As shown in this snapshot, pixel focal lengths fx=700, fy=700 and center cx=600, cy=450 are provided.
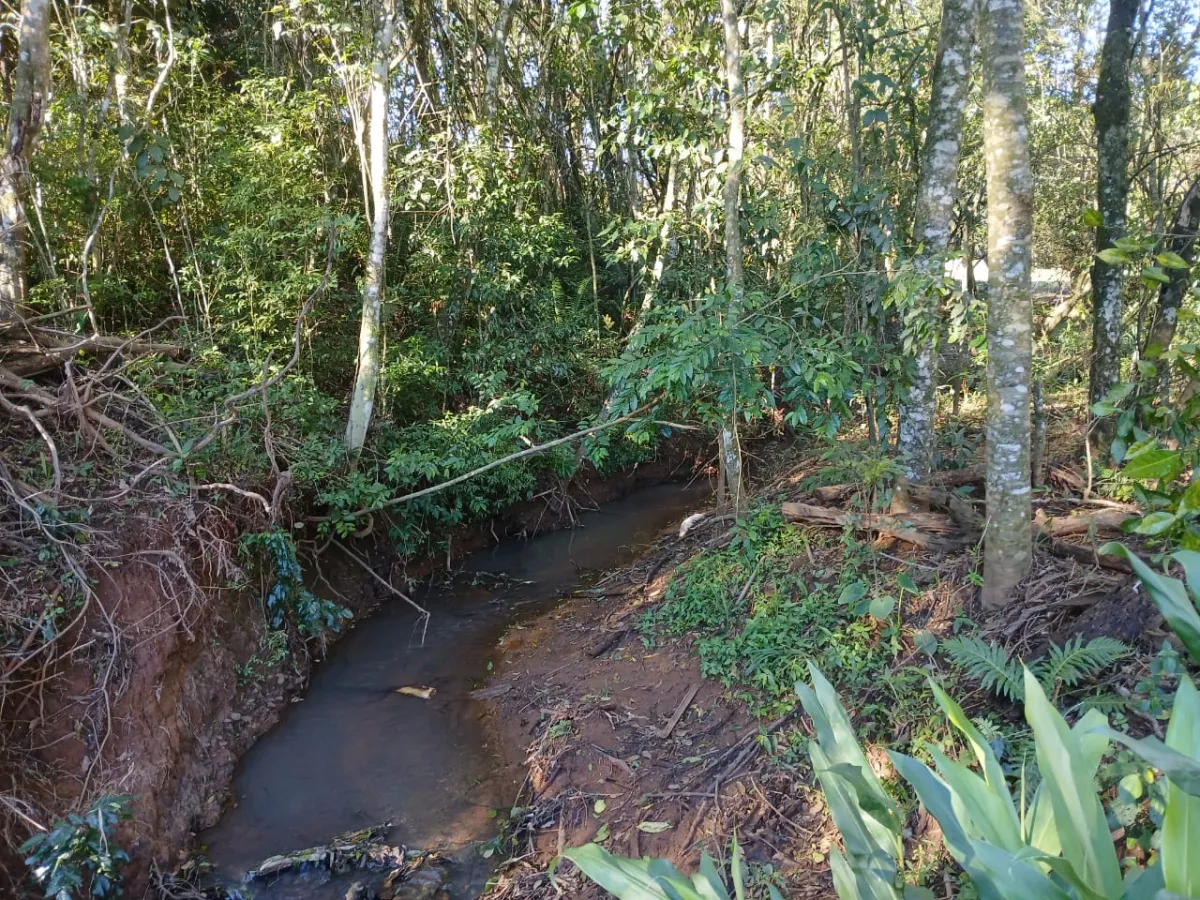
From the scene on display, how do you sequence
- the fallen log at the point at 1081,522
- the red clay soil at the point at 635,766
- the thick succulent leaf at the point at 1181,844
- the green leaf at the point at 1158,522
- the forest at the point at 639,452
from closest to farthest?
the thick succulent leaf at the point at 1181,844
the green leaf at the point at 1158,522
the forest at the point at 639,452
the red clay soil at the point at 635,766
the fallen log at the point at 1081,522

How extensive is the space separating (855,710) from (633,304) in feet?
26.0

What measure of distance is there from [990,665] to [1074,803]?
1.96 m

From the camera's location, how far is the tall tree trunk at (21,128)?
485cm

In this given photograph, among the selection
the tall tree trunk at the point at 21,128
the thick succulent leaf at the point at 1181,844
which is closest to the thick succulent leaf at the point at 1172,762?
the thick succulent leaf at the point at 1181,844

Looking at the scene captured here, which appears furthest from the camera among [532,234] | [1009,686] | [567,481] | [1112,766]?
[567,481]

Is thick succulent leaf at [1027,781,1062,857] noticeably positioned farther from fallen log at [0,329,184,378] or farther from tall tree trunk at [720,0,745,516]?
fallen log at [0,329,184,378]

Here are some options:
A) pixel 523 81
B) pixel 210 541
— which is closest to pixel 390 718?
pixel 210 541

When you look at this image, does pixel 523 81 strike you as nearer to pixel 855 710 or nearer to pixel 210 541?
pixel 210 541

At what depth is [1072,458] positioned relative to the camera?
5.32m

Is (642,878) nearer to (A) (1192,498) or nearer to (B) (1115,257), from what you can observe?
(A) (1192,498)

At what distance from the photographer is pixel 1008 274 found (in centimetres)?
332

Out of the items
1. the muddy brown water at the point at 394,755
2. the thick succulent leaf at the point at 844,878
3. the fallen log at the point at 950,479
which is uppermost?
the thick succulent leaf at the point at 844,878

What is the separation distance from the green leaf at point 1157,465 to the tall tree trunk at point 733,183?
331cm

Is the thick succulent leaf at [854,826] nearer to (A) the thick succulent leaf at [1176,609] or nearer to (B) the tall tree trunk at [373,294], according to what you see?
(A) the thick succulent leaf at [1176,609]
